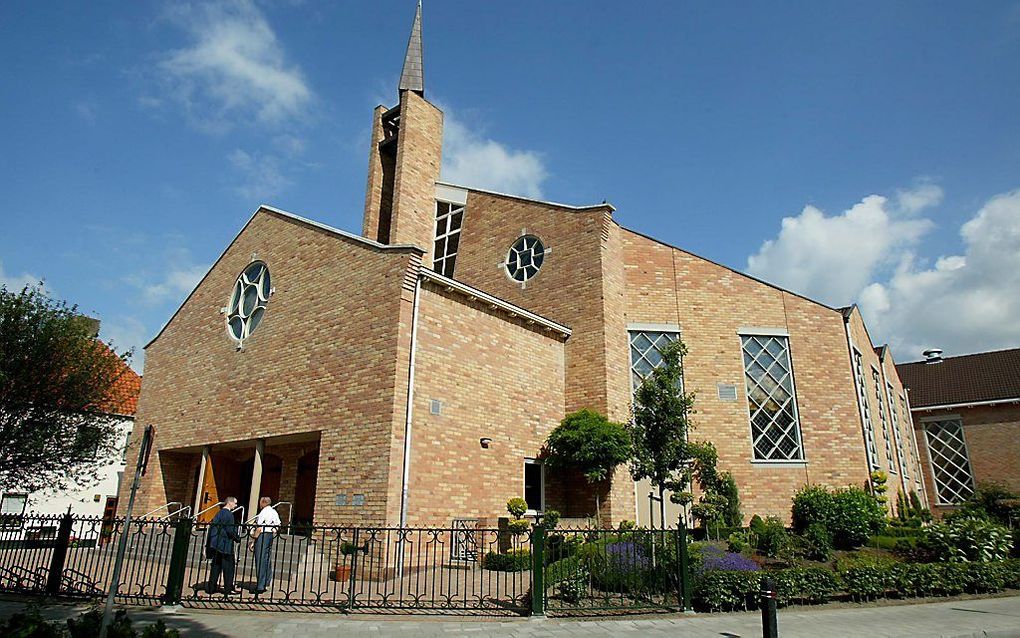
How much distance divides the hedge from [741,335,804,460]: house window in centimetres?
656

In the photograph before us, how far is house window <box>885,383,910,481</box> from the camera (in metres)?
24.4

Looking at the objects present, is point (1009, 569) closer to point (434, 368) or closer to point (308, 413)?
point (434, 368)

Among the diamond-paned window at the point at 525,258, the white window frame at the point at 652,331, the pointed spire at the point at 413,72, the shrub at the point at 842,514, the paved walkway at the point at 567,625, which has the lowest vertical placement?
the paved walkway at the point at 567,625

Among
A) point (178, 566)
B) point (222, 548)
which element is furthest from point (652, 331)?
point (178, 566)

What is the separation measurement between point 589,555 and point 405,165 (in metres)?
15.9

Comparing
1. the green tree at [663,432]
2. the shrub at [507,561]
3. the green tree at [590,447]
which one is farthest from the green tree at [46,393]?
the green tree at [663,432]

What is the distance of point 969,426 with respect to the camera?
2912 cm

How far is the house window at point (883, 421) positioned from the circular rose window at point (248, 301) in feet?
69.7

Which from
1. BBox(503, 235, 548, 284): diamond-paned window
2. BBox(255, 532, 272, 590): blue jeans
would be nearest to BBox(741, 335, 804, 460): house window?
BBox(503, 235, 548, 284): diamond-paned window

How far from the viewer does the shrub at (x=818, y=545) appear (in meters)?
14.0

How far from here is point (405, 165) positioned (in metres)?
22.4

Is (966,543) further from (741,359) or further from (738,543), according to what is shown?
(741,359)

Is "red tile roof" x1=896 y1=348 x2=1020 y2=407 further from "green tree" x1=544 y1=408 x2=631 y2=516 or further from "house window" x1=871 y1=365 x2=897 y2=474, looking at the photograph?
"green tree" x1=544 y1=408 x2=631 y2=516

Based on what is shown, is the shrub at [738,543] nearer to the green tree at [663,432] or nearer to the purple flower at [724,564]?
the green tree at [663,432]
